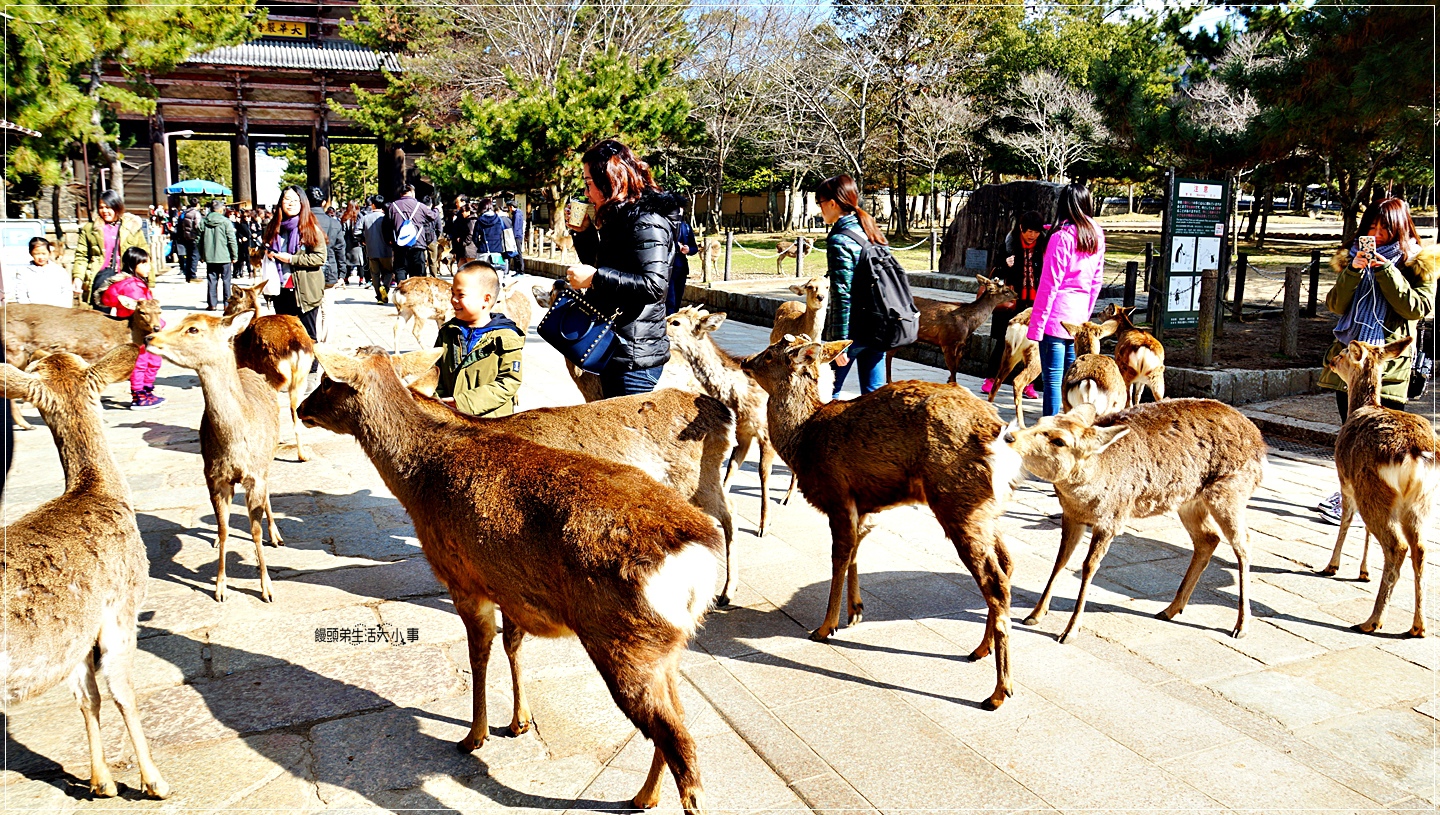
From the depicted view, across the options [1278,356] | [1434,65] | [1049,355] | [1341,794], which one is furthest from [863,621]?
[1278,356]

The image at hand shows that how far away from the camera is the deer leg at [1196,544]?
4.34m

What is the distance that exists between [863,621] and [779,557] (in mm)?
874

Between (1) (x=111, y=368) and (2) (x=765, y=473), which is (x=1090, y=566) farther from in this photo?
(1) (x=111, y=368)

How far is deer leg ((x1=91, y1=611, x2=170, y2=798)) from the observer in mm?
2928

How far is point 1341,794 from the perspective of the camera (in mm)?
2973

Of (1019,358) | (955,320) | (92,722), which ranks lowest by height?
(92,722)

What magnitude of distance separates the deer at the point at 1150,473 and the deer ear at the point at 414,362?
93.3 inches

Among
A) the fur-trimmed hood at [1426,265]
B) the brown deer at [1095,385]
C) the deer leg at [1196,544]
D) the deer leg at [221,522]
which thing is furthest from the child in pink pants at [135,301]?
the fur-trimmed hood at [1426,265]

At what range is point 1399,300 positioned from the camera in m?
5.64

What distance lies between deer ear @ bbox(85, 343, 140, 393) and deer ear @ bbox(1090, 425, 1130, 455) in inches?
145

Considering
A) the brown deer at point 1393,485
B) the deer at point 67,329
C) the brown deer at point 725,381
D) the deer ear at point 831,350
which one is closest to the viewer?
the brown deer at point 1393,485

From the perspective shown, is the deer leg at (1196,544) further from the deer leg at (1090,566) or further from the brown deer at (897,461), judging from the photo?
the brown deer at (897,461)

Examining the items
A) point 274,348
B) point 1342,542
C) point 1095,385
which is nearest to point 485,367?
point 274,348

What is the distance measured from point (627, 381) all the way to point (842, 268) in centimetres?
163
